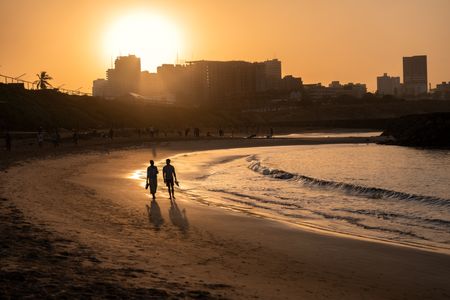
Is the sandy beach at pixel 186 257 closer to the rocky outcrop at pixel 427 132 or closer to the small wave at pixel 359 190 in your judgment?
the small wave at pixel 359 190

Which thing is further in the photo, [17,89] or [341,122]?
[341,122]

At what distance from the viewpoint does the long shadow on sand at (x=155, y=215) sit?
16516 millimetres

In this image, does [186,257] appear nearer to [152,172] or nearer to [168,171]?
[168,171]

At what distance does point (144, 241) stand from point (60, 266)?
3696 mm

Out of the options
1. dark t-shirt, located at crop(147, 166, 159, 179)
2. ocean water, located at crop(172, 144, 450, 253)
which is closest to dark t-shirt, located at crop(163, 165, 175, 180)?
dark t-shirt, located at crop(147, 166, 159, 179)

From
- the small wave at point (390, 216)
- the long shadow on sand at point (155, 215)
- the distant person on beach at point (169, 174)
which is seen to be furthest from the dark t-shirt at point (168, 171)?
the small wave at point (390, 216)

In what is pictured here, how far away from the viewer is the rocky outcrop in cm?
7312

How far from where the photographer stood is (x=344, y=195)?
25797 mm

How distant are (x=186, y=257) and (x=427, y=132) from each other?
70.9 meters

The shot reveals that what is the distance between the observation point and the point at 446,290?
10.2 m

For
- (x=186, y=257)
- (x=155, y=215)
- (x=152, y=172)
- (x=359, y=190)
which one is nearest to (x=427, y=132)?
(x=359, y=190)

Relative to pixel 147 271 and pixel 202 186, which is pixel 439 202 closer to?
pixel 202 186

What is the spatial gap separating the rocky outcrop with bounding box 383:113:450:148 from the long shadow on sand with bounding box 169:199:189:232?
5899 cm

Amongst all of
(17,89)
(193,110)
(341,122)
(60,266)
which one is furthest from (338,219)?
(341,122)
